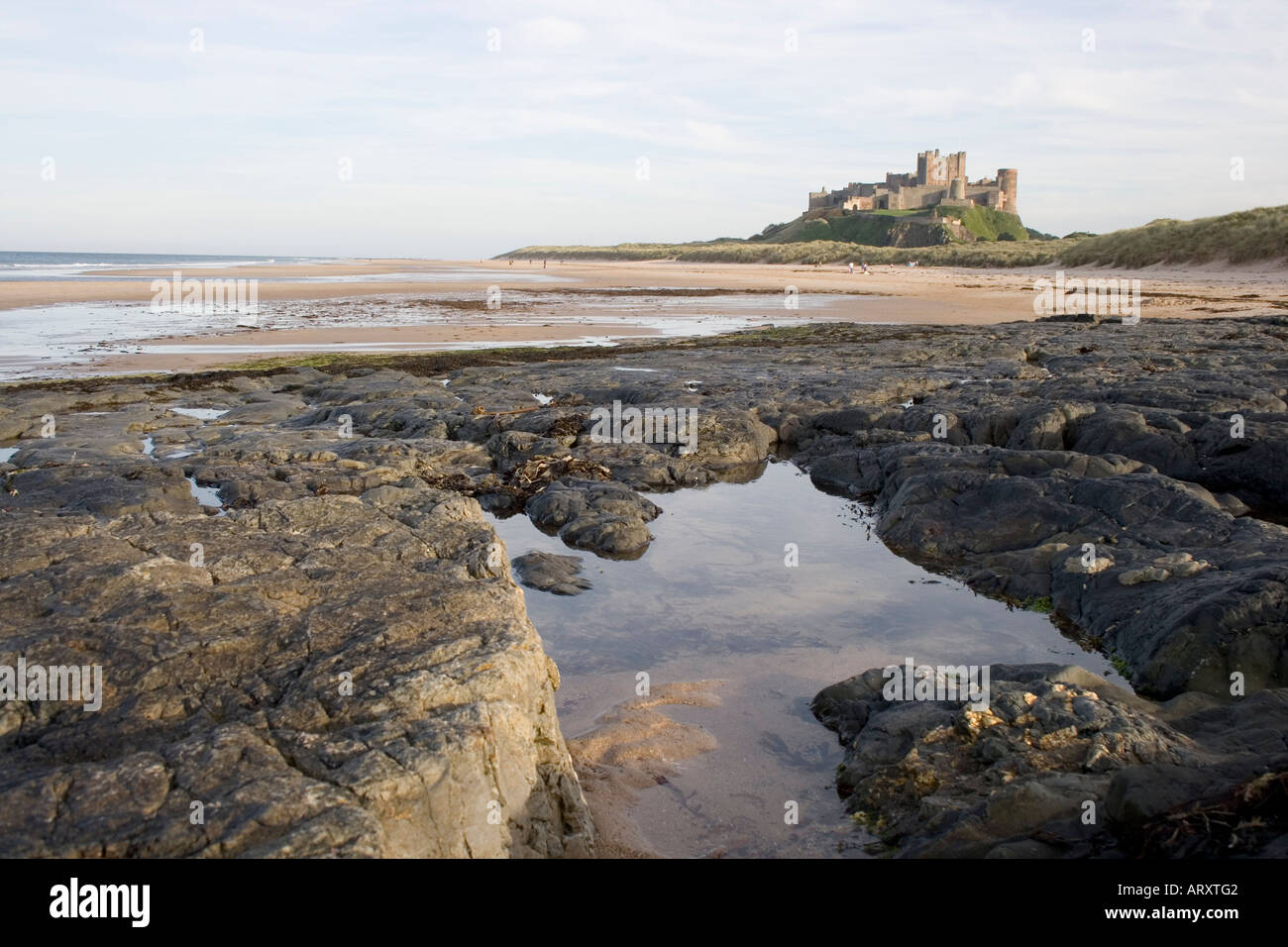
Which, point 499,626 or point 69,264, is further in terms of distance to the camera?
point 69,264

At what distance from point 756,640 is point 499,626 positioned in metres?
2.76

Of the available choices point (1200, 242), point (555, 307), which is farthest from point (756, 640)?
point (1200, 242)

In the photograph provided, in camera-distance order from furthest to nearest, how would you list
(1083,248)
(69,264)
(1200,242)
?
(69,264) → (1083,248) → (1200,242)

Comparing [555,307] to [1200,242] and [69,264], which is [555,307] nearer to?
[1200,242]

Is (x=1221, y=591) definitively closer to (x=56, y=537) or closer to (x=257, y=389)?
(x=56, y=537)

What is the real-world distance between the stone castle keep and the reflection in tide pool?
112631 millimetres

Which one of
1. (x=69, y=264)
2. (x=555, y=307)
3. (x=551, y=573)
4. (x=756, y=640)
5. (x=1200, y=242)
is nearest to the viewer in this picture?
(x=756, y=640)

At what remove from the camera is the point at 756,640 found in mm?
6434

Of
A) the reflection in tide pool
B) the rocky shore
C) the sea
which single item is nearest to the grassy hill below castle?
the rocky shore

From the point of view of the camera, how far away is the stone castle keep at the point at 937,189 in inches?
4478

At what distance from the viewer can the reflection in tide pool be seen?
14.5ft

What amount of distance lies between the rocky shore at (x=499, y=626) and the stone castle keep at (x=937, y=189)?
110 m

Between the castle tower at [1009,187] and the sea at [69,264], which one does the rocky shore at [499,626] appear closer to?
the sea at [69,264]

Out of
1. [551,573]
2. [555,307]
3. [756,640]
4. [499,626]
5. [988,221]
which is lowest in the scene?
[756,640]
